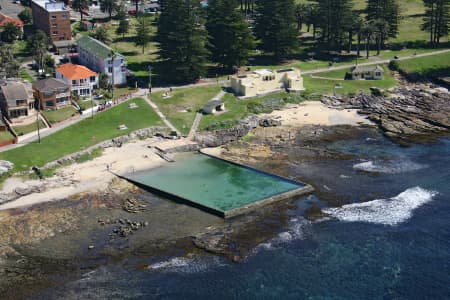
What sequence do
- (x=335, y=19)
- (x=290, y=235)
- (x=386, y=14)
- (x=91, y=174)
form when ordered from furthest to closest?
(x=386, y=14) < (x=335, y=19) < (x=91, y=174) < (x=290, y=235)

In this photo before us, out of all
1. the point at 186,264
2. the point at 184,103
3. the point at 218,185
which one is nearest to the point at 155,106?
the point at 184,103

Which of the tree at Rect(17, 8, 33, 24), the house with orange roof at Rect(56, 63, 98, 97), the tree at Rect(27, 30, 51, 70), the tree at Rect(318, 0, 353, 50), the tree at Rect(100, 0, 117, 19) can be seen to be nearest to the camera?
the house with orange roof at Rect(56, 63, 98, 97)

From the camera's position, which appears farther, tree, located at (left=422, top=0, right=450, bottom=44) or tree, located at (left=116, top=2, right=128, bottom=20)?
tree, located at (left=116, top=2, right=128, bottom=20)

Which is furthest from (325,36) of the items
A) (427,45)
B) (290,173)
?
(290,173)

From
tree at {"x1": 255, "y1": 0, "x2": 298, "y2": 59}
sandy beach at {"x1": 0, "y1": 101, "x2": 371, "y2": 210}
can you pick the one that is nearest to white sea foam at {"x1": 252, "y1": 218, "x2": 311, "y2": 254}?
sandy beach at {"x1": 0, "y1": 101, "x2": 371, "y2": 210}

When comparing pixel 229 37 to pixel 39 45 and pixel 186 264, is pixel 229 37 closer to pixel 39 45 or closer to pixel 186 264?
pixel 39 45

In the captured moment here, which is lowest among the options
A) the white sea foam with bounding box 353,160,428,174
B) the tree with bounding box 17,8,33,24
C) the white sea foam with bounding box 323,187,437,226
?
the white sea foam with bounding box 323,187,437,226

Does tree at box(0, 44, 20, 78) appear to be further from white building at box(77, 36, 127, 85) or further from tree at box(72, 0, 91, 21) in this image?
tree at box(72, 0, 91, 21)
